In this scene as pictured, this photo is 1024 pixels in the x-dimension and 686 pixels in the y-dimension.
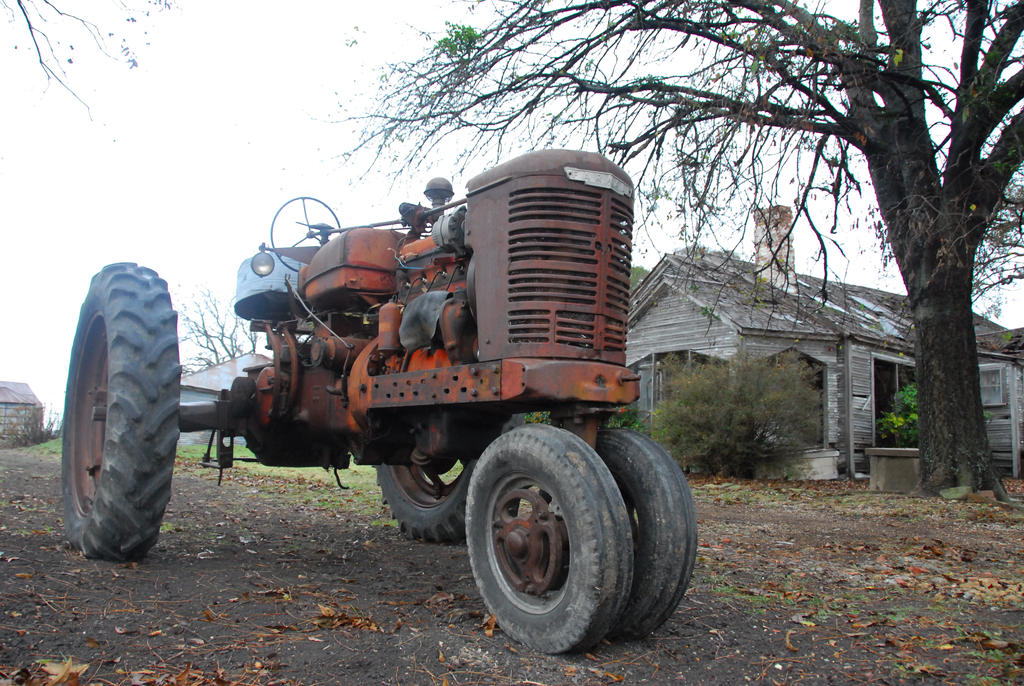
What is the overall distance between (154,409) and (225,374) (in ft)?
79.8

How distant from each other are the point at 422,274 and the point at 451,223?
63 cm

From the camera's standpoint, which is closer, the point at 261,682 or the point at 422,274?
the point at 261,682

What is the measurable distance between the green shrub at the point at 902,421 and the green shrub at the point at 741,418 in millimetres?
4632

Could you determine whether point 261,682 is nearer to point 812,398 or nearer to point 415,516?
point 415,516

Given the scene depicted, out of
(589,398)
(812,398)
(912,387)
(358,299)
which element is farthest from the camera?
(912,387)

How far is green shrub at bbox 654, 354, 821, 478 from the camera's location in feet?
41.7

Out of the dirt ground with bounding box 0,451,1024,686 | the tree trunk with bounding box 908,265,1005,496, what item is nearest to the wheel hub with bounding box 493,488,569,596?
the dirt ground with bounding box 0,451,1024,686

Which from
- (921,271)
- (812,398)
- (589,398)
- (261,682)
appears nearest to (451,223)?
(589,398)

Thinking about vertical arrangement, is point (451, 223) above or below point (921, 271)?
below

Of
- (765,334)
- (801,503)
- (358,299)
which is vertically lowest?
(801,503)

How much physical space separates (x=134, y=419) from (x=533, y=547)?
Result: 7.23 ft

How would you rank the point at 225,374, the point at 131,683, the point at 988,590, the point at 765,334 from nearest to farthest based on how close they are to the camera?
the point at 131,683 < the point at 988,590 < the point at 765,334 < the point at 225,374

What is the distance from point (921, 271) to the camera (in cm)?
912

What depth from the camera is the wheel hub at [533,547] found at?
2.96 m
